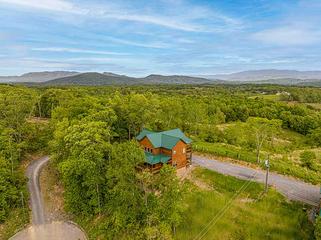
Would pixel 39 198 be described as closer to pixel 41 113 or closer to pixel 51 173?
pixel 51 173

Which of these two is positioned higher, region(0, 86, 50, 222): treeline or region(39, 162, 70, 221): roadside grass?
region(0, 86, 50, 222): treeline

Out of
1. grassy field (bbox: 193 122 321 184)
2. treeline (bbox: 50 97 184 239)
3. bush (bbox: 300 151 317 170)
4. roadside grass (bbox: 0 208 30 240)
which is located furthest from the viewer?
bush (bbox: 300 151 317 170)

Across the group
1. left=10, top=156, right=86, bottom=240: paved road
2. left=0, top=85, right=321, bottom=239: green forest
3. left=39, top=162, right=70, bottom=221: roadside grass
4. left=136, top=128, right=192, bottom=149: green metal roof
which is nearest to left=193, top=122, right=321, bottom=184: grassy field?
left=0, top=85, right=321, bottom=239: green forest

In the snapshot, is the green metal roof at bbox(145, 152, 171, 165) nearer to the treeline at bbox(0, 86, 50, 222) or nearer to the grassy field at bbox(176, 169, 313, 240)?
the grassy field at bbox(176, 169, 313, 240)

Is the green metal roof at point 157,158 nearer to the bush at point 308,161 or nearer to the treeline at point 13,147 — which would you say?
the treeline at point 13,147

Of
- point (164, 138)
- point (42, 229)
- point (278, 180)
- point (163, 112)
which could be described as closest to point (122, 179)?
point (164, 138)

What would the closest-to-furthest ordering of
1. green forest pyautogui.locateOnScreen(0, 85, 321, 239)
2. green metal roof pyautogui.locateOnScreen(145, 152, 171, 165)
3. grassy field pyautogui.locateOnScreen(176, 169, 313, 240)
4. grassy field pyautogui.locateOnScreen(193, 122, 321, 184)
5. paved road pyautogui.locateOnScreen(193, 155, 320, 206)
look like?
green forest pyautogui.locateOnScreen(0, 85, 321, 239) → grassy field pyautogui.locateOnScreen(176, 169, 313, 240) → paved road pyautogui.locateOnScreen(193, 155, 320, 206) → green metal roof pyautogui.locateOnScreen(145, 152, 171, 165) → grassy field pyautogui.locateOnScreen(193, 122, 321, 184)

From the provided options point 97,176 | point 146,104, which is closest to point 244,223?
point 97,176
